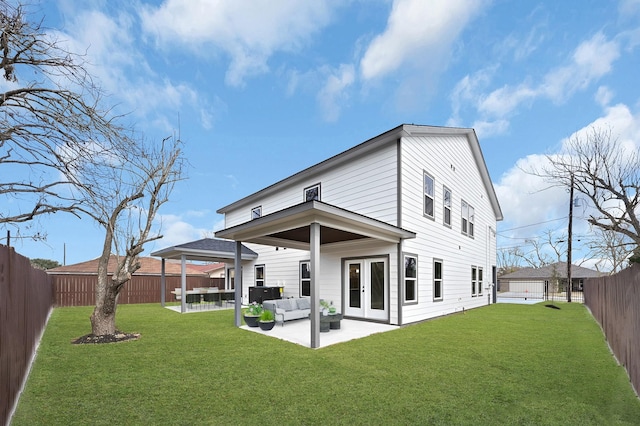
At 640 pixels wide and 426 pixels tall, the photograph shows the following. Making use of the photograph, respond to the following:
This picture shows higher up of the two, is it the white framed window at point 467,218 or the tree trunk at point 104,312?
the white framed window at point 467,218

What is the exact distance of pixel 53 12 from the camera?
12.4ft

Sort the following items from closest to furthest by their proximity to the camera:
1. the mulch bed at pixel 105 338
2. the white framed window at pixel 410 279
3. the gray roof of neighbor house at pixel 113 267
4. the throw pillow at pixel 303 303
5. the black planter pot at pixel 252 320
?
the mulch bed at pixel 105 338 < the black planter pot at pixel 252 320 < the white framed window at pixel 410 279 < the throw pillow at pixel 303 303 < the gray roof of neighbor house at pixel 113 267

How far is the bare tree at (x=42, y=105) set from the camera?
3.65 m

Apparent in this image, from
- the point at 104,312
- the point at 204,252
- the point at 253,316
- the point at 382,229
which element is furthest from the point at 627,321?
the point at 204,252

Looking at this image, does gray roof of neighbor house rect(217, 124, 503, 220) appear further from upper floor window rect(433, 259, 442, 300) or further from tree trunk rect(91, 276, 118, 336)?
tree trunk rect(91, 276, 118, 336)

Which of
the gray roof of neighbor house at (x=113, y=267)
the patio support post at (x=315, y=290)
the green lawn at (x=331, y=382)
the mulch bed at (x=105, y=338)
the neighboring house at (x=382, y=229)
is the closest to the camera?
the green lawn at (x=331, y=382)

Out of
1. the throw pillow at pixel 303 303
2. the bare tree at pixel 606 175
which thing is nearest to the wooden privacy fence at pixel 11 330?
the throw pillow at pixel 303 303

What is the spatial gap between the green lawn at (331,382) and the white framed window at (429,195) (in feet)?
15.7

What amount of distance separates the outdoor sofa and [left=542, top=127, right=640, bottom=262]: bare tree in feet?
34.3

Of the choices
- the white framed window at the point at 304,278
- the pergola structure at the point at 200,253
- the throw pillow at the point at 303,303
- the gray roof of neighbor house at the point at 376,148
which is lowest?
the throw pillow at the point at 303,303

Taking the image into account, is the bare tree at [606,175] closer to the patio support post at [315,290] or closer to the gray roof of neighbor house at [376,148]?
the gray roof of neighbor house at [376,148]

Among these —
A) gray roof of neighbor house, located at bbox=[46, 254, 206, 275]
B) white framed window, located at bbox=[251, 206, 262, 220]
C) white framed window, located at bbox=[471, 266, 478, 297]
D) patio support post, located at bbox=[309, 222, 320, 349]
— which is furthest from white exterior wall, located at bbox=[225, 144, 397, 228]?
gray roof of neighbor house, located at bbox=[46, 254, 206, 275]

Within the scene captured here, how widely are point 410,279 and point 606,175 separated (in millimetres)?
8701

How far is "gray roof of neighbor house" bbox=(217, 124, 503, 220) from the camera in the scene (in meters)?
10.1
